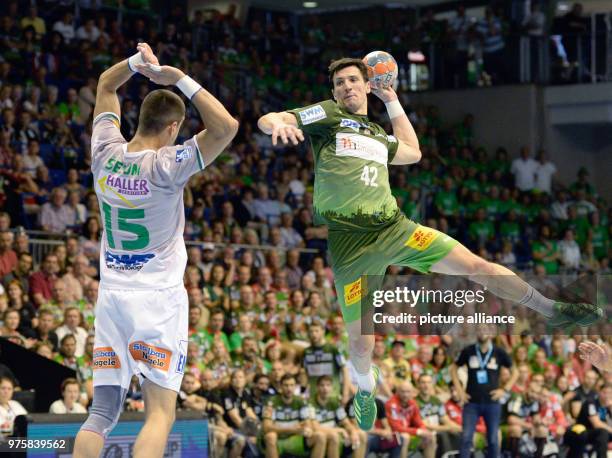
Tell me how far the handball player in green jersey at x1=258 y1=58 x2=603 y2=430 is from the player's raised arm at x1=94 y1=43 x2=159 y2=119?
5.30ft

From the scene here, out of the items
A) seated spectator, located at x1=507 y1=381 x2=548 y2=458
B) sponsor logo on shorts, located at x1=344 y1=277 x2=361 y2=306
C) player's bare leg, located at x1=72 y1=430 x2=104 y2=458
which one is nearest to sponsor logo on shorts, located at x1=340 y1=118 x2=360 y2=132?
sponsor logo on shorts, located at x1=344 y1=277 x2=361 y2=306

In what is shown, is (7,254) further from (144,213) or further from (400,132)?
(144,213)

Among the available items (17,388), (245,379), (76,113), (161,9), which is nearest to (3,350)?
(17,388)

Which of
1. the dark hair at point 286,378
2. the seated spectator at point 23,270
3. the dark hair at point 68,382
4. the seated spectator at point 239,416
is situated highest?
the seated spectator at point 23,270

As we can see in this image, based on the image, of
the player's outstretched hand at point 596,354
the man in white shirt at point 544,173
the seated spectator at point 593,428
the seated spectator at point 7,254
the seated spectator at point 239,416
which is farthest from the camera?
the man in white shirt at point 544,173

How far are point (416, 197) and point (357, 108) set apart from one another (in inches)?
518

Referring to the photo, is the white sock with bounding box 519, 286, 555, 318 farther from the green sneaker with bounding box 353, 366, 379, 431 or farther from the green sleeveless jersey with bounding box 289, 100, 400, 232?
the green sneaker with bounding box 353, 366, 379, 431

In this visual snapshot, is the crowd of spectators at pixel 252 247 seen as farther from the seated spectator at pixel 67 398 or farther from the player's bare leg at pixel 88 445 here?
the player's bare leg at pixel 88 445

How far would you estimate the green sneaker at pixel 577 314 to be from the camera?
8.61 metres

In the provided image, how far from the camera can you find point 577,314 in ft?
28.2

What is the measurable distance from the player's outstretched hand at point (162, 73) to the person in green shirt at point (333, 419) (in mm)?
8512

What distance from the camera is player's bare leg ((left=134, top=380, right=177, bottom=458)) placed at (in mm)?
6609

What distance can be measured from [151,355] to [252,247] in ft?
34.8

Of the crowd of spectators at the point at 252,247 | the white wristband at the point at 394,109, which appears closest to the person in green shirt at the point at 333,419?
the crowd of spectators at the point at 252,247
